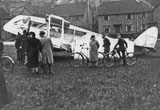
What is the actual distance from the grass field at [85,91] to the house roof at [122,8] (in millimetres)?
48231

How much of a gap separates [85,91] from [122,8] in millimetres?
52913

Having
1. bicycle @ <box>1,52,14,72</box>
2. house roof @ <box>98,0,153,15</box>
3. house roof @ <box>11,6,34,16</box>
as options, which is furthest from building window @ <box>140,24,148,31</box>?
bicycle @ <box>1,52,14,72</box>

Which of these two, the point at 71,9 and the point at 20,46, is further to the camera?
the point at 71,9

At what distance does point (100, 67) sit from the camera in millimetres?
13719

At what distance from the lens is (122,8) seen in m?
58.8

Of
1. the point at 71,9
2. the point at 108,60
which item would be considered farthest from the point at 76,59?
the point at 71,9

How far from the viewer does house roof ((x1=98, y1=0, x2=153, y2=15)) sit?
189ft

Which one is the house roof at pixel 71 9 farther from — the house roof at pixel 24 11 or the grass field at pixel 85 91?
the grass field at pixel 85 91

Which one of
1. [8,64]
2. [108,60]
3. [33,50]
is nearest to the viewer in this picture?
[33,50]

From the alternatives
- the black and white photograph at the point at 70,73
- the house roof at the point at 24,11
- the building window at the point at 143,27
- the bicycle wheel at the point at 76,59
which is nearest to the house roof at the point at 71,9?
the house roof at the point at 24,11

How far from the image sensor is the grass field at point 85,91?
6.84 m

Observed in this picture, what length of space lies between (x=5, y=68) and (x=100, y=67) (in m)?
5.10

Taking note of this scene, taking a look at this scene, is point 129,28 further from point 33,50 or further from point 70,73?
point 33,50

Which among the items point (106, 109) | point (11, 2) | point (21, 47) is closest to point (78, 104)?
point (106, 109)
